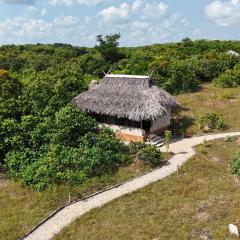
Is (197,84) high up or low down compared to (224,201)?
up

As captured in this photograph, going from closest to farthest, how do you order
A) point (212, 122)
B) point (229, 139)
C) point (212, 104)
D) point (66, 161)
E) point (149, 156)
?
point (66, 161), point (149, 156), point (229, 139), point (212, 122), point (212, 104)

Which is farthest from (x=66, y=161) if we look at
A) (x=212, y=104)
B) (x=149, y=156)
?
(x=212, y=104)

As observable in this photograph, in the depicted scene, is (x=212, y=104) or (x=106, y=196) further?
(x=212, y=104)

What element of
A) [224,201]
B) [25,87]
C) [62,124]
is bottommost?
[224,201]

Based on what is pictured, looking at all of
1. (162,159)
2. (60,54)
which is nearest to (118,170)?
(162,159)

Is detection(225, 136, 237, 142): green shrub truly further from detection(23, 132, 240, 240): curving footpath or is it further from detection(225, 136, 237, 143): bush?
detection(23, 132, 240, 240): curving footpath

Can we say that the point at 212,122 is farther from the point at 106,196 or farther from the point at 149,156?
the point at 106,196

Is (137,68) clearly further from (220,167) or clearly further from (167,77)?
(220,167)
